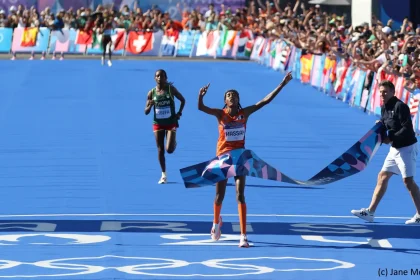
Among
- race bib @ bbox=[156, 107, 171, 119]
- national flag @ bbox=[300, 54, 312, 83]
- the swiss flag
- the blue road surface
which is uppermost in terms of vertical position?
the swiss flag

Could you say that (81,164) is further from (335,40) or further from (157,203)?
(335,40)

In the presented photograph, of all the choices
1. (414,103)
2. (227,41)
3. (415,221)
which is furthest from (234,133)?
(227,41)

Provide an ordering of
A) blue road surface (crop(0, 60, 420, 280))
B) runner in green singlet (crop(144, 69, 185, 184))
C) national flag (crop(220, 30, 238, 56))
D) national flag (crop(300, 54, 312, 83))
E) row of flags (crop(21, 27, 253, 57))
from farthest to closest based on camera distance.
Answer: row of flags (crop(21, 27, 253, 57)) < national flag (crop(220, 30, 238, 56)) < national flag (crop(300, 54, 312, 83)) < runner in green singlet (crop(144, 69, 185, 184)) < blue road surface (crop(0, 60, 420, 280))

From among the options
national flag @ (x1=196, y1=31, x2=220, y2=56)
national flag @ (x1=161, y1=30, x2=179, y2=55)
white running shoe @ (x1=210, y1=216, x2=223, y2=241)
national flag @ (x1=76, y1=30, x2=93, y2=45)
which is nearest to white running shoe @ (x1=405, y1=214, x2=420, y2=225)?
white running shoe @ (x1=210, y1=216, x2=223, y2=241)

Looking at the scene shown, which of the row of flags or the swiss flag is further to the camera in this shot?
the swiss flag

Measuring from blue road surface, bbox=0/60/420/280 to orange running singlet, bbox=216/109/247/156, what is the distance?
1101 millimetres

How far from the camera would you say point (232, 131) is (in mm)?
14023

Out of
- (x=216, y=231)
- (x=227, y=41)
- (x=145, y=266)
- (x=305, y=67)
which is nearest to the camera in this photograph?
(x=145, y=266)

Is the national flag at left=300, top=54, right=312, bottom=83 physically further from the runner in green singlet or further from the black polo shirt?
the black polo shirt

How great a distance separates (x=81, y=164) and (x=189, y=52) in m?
37.6

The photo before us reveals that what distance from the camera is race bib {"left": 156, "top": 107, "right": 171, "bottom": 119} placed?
61.7 ft

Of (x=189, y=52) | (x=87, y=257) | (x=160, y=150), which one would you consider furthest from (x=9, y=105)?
(x=189, y=52)

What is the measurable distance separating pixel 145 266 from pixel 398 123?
13.4ft

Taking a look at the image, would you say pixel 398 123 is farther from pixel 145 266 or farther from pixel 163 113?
pixel 163 113
